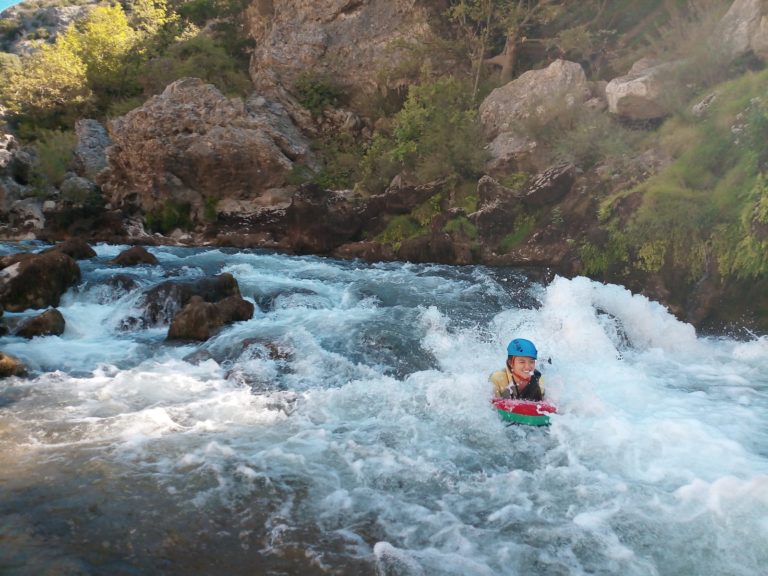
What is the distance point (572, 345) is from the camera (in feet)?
27.2

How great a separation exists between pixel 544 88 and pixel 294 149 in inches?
348

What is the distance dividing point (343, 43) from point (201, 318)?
17.4m

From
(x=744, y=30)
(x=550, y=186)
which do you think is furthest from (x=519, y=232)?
(x=744, y=30)

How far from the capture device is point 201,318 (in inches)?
355

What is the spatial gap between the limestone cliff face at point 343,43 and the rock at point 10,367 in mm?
16647

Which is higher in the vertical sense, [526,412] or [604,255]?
[604,255]

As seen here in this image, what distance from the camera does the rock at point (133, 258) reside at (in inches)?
523

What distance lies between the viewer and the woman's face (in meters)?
6.08

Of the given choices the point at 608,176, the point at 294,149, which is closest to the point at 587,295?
the point at 608,176

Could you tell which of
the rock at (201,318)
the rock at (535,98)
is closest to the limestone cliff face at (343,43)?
the rock at (535,98)

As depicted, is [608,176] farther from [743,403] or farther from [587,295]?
[743,403]

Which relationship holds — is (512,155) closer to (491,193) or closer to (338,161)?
(491,193)

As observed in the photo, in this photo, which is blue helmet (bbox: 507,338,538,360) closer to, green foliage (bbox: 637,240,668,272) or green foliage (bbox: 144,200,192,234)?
green foliage (bbox: 637,240,668,272)

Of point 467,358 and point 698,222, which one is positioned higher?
point 698,222
